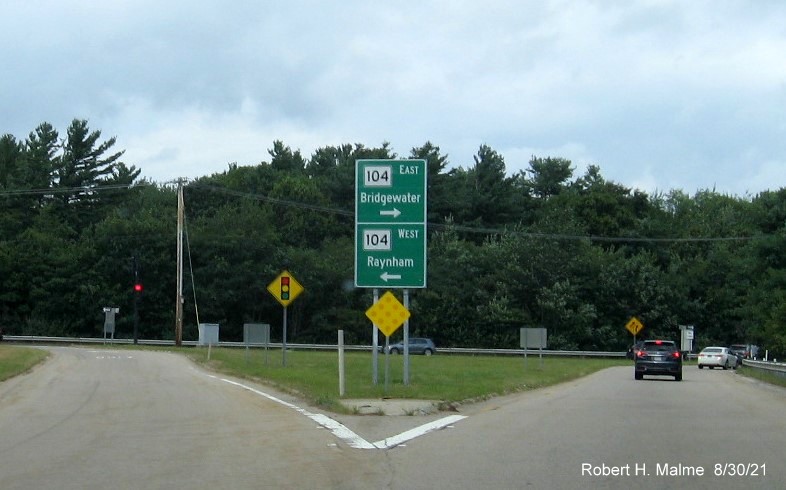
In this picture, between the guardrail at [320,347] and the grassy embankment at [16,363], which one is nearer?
the grassy embankment at [16,363]

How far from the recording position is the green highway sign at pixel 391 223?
2627cm

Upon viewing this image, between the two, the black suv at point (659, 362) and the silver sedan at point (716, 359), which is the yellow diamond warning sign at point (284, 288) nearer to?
the black suv at point (659, 362)

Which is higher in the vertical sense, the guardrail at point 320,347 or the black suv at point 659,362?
the black suv at point 659,362

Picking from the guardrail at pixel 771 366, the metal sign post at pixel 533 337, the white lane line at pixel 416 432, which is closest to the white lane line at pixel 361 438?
the white lane line at pixel 416 432

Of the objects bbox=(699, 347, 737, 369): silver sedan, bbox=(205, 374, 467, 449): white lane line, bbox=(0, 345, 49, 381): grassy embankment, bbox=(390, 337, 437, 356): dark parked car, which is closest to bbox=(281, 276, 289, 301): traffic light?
bbox=(0, 345, 49, 381): grassy embankment

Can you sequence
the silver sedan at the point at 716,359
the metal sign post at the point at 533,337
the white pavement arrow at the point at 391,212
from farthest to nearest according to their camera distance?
the silver sedan at the point at 716,359, the metal sign post at the point at 533,337, the white pavement arrow at the point at 391,212

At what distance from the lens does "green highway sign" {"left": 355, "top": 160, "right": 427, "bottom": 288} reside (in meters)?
26.3

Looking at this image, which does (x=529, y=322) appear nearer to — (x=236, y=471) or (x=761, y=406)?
(x=761, y=406)

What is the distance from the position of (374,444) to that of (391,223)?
12.6 m

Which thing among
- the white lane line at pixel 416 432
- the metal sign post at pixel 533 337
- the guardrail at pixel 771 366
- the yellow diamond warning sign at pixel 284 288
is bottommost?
the guardrail at pixel 771 366

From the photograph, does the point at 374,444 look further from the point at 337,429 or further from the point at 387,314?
the point at 387,314

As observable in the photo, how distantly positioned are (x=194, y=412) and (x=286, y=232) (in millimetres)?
70429

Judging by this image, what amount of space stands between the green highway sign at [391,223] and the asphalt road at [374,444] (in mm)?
4556

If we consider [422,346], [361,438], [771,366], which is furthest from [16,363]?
[422,346]
